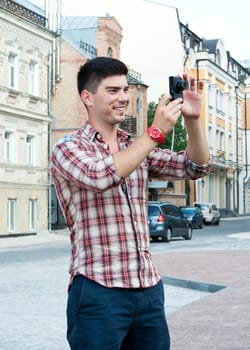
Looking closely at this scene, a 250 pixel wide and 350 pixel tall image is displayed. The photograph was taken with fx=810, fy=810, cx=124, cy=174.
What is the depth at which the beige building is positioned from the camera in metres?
32.8

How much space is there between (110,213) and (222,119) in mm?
67166

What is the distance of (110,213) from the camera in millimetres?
3430

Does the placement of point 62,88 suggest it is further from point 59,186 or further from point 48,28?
point 59,186

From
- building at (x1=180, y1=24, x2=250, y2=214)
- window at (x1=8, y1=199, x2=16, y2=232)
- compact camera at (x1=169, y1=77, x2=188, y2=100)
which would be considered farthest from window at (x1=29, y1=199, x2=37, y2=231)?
compact camera at (x1=169, y1=77, x2=188, y2=100)

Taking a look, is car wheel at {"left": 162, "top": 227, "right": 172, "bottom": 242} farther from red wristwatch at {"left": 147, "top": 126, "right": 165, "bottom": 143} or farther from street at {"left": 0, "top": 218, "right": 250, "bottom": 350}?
red wristwatch at {"left": 147, "top": 126, "right": 165, "bottom": 143}

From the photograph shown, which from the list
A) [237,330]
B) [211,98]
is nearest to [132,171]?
[237,330]

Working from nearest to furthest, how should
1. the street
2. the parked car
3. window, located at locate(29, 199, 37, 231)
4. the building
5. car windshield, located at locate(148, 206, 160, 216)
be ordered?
1. the street
2. car windshield, located at locate(148, 206, 160, 216)
3. window, located at locate(29, 199, 37, 231)
4. the parked car
5. the building

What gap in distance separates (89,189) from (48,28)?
35.4 metres

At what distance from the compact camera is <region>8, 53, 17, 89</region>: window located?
1214 inches

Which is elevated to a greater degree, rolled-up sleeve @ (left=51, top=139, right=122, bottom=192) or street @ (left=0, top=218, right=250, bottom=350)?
rolled-up sleeve @ (left=51, top=139, right=122, bottom=192)

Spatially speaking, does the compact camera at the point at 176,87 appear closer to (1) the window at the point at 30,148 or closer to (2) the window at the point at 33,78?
(1) the window at the point at 30,148

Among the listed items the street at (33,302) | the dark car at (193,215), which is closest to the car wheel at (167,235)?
the street at (33,302)

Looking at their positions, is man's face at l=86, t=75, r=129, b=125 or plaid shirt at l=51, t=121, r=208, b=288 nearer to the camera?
plaid shirt at l=51, t=121, r=208, b=288

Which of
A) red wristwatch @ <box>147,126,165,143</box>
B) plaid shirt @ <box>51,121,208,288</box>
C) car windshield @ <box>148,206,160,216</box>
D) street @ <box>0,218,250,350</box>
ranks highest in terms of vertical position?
red wristwatch @ <box>147,126,165,143</box>
